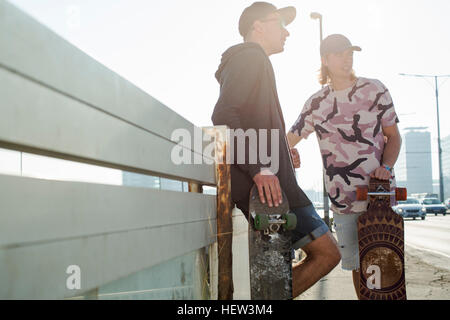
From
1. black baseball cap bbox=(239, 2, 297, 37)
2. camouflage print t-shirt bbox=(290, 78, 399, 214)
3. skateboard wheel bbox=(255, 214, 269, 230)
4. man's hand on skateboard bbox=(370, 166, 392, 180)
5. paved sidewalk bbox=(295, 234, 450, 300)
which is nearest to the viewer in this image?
skateboard wheel bbox=(255, 214, 269, 230)

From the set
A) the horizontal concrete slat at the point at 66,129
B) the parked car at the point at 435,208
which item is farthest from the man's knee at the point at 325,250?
the parked car at the point at 435,208

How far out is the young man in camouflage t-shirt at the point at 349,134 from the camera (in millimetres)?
A: 3395

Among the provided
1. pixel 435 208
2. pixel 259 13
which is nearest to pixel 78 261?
pixel 259 13

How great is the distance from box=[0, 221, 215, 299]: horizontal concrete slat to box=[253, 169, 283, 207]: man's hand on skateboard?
2.02 ft

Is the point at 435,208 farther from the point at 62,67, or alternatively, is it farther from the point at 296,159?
the point at 62,67

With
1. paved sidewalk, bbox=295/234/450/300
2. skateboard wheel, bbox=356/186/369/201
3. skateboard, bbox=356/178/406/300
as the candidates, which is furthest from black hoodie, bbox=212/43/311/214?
→ paved sidewalk, bbox=295/234/450/300

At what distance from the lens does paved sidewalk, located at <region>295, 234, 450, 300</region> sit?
5.58 meters

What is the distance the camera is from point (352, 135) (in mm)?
3410

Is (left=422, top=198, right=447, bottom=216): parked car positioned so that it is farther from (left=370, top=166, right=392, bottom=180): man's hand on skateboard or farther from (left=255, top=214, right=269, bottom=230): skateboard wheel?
(left=255, top=214, right=269, bottom=230): skateboard wheel

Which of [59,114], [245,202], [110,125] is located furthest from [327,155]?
[59,114]

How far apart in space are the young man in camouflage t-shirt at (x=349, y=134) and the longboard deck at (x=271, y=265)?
102cm

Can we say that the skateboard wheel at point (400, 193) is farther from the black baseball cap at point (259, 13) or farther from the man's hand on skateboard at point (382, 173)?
the black baseball cap at point (259, 13)
